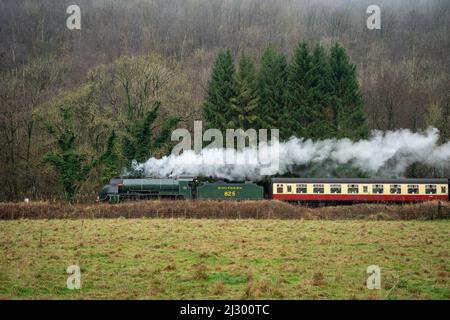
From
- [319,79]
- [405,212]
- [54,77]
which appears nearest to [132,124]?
[54,77]

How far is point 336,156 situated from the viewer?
50.0m

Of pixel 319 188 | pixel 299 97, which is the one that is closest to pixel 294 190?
pixel 319 188

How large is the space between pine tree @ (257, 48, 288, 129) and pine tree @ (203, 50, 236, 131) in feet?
10.7

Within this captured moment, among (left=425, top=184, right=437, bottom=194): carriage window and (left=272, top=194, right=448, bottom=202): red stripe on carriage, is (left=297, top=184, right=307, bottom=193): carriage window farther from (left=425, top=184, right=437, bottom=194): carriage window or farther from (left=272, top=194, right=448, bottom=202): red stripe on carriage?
(left=425, top=184, right=437, bottom=194): carriage window

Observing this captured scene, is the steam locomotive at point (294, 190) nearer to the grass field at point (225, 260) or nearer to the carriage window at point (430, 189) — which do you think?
the carriage window at point (430, 189)

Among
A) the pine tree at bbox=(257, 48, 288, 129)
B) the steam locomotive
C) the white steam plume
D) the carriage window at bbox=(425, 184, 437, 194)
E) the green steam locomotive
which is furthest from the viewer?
the pine tree at bbox=(257, 48, 288, 129)

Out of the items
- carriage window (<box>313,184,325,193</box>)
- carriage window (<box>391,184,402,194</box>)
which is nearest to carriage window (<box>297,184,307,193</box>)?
carriage window (<box>313,184,325,193</box>)

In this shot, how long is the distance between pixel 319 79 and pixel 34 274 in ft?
148

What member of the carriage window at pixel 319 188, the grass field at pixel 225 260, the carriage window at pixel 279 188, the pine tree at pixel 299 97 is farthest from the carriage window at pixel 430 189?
the pine tree at pixel 299 97

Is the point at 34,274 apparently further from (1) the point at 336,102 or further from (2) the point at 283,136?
(1) the point at 336,102

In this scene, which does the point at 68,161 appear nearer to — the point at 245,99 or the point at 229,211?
the point at 245,99

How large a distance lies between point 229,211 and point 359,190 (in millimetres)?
11605

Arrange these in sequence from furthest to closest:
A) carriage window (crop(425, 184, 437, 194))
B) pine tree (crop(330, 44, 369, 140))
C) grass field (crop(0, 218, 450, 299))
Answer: pine tree (crop(330, 44, 369, 140)) → carriage window (crop(425, 184, 437, 194)) → grass field (crop(0, 218, 450, 299))

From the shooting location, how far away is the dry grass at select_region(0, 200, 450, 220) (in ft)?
108
